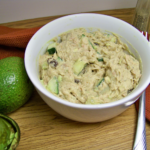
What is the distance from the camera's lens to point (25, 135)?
3.50ft

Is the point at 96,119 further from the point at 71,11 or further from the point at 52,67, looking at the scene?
the point at 71,11

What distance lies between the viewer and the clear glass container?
1537 mm

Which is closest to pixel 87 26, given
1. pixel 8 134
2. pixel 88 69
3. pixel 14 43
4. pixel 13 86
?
pixel 88 69

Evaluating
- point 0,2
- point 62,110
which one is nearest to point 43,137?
point 62,110

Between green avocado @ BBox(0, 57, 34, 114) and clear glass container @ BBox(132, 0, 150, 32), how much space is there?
1.05 m

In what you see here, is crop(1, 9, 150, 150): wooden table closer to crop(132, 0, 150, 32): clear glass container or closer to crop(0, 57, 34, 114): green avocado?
crop(0, 57, 34, 114): green avocado

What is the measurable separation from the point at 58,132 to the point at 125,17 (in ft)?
4.19

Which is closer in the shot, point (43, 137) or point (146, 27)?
point (43, 137)

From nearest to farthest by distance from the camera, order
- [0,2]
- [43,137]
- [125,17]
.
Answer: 1. [43,137]
2. [0,2]
3. [125,17]

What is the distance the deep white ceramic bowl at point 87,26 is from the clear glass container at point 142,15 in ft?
1.52

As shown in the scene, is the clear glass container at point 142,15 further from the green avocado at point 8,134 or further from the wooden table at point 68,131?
the green avocado at point 8,134

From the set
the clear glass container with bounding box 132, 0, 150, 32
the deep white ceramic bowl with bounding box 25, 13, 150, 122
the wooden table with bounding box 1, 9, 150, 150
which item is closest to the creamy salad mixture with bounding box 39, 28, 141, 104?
the deep white ceramic bowl with bounding box 25, 13, 150, 122

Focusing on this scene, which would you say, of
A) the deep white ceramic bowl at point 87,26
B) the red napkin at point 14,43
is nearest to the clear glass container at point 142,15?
the deep white ceramic bowl at point 87,26

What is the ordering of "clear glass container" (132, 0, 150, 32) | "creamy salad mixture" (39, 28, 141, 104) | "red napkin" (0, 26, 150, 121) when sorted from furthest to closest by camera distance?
"clear glass container" (132, 0, 150, 32) < "red napkin" (0, 26, 150, 121) < "creamy salad mixture" (39, 28, 141, 104)
